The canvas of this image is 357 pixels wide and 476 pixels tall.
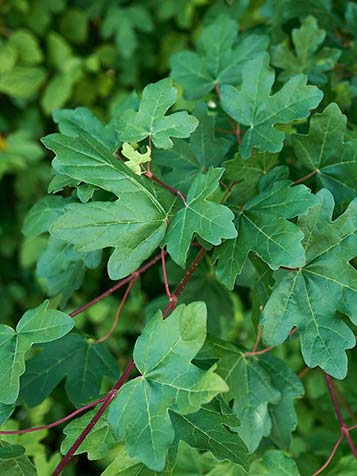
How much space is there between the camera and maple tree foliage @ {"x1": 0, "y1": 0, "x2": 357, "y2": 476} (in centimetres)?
104

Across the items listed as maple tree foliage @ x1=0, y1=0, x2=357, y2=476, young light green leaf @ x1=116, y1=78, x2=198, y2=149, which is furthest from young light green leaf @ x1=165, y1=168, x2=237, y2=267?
young light green leaf @ x1=116, y1=78, x2=198, y2=149

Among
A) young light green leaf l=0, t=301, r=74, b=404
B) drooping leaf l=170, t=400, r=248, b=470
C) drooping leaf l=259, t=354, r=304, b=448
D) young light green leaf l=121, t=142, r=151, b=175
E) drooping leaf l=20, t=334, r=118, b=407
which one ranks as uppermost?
young light green leaf l=121, t=142, r=151, b=175

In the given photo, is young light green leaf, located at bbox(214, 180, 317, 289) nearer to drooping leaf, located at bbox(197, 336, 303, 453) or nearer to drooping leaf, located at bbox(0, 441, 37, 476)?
drooping leaf, located at bbox(197, 336, 303, 453)

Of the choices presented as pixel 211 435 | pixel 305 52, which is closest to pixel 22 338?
pixel 211 435

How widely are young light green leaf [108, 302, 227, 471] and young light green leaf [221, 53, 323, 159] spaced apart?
35 centimetres

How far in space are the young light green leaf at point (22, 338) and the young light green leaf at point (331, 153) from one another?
1.58 ft

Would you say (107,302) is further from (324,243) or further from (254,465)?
(324,243)

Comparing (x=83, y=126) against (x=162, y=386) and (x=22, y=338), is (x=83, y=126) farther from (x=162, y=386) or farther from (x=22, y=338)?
(x=162, y=386)

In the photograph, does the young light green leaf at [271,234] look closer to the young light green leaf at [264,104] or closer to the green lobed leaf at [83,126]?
the young light green leaf at [264,104]

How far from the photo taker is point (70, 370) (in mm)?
1380

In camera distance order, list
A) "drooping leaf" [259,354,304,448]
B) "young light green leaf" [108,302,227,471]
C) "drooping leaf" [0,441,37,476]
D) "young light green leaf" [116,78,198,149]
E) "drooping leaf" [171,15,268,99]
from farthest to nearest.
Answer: "drooping leaf" [171,15,268,99] < "drooping leaf" [259,354,304,448] < "young light green leaf" [116,78,198,149] < "drooping leaf" [0,441,37,476] < "young light green leaf" [108,302,227,471]

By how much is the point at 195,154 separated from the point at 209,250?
0.21m

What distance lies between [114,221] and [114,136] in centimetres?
31

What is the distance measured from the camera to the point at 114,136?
133 cm
